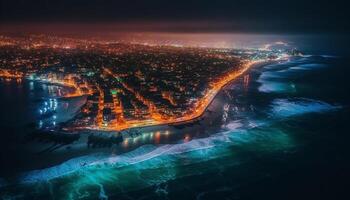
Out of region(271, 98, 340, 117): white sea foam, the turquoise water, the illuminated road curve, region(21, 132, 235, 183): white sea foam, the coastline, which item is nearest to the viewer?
the turquoise water

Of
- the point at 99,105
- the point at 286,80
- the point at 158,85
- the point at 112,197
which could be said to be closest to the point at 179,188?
the point at 112,197

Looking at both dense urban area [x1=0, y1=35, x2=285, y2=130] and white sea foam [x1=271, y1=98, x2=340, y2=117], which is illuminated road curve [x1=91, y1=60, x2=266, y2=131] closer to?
dense urban area [x1=0, y1=35, x2=285, y2=130]

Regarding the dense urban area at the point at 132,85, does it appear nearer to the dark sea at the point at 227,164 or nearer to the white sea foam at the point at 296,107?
the dark sea at the point at 227,164

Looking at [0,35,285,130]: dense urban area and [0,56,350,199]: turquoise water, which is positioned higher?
[0,35,285,130]: dense urban area

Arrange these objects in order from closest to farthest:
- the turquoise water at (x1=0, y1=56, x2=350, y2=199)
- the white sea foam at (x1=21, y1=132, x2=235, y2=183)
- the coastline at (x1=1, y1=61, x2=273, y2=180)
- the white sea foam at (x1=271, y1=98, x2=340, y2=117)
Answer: the turquoise water at (x1=0, y1=56, x2=350, y2=199), the white sea foam at (x1=21, y1=132, x2=235, y2=183), the coastline at (x1=1, y1=61, x2=273, y2=180), the white sea foam at (x1=271, y1=98, x2=340, y2=117)

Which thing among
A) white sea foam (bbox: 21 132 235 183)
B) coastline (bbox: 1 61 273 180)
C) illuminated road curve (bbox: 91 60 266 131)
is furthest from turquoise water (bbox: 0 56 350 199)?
illuminated road curve (bbox: 91 60 266 131)

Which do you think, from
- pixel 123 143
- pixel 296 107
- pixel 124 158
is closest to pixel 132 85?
pixel 123 143

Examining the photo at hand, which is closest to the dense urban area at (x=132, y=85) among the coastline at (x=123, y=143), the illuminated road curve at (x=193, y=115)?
the illuminated road curve at (x=193, y=115)
